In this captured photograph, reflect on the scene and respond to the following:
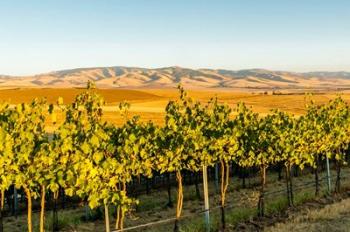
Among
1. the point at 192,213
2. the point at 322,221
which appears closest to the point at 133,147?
the point at 322,221

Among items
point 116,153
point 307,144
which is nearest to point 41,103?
point 116,153

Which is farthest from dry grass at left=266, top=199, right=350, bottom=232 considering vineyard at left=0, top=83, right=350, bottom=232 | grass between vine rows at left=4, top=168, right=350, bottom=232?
vineyard at left=0, top=83, right=350, bottom=232

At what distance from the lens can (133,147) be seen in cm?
1780

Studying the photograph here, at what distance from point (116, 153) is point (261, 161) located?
30.4ft

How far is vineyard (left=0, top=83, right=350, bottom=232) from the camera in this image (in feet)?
47.6

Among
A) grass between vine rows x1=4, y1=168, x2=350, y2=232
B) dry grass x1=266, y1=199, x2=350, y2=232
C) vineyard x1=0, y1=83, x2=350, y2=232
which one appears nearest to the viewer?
vineyard x1=0, y1=83, x2=350, y2=232

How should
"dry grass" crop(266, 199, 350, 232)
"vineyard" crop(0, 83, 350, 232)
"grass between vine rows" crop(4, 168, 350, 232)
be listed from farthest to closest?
"grass between vine rows" crop(4, 168, 350, 232)
"dry grass" crop(266, 199, 350, 232)
"vineyard" crop(0, 83, 350, 232)

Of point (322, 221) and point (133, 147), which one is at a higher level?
point (133, 147)

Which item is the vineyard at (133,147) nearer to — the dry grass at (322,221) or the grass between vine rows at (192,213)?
A: the grass between vine rows at (192,213)

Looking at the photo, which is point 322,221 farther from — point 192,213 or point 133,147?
point 133,147

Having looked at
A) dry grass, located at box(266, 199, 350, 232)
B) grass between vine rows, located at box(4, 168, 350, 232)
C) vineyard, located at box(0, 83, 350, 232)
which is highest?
vineyard, located at box(0, 83, 350, 232)

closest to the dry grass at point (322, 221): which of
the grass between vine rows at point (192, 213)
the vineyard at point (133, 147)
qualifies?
the grass between vine rows at point (192, 213)

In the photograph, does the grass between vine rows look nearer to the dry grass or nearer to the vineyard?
the vineyard

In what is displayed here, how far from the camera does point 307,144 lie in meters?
26.0
